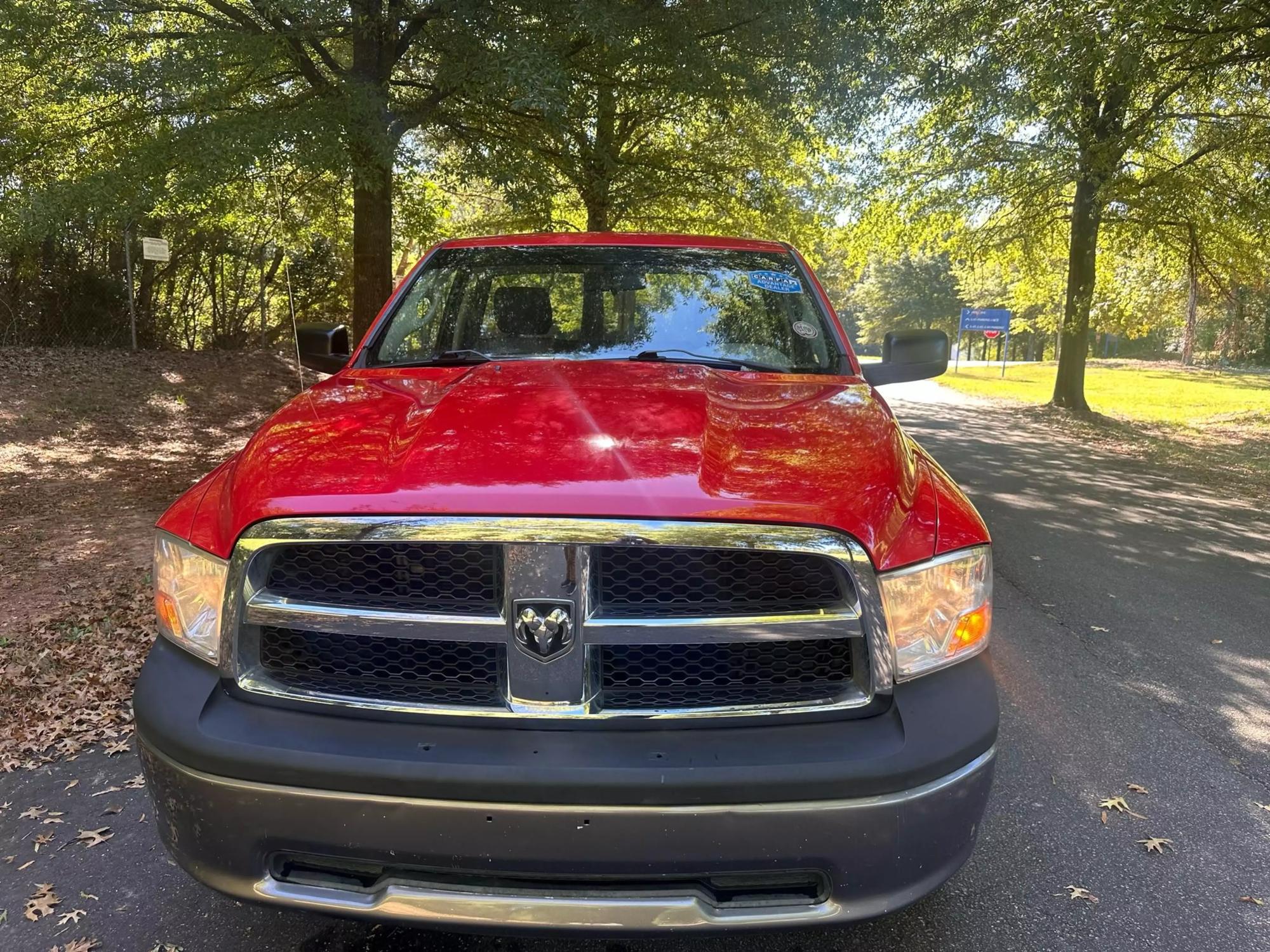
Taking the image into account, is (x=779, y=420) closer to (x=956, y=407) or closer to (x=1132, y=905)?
(x=1132, y=905)

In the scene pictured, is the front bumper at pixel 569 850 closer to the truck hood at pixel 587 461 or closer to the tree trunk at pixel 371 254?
the truck hood at pixel 587 461

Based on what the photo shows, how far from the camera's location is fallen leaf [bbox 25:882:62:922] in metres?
2.36

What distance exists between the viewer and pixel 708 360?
3090 millimetres

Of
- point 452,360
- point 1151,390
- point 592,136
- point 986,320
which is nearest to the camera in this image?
point 452,360

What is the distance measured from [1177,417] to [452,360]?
58.6 feet

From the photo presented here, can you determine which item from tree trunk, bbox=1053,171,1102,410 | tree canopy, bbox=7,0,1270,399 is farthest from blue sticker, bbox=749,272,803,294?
tree trunk, bbox=1053,171,1102,410

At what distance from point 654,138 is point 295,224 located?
6.28m

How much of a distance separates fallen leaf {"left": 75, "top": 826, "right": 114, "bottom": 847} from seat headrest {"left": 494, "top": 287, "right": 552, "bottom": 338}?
7.23 ft

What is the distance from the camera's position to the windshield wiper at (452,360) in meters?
3.06

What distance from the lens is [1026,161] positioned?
13.6 m

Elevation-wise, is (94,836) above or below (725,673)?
below

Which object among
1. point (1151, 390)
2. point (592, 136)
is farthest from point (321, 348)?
point (1151, 390)

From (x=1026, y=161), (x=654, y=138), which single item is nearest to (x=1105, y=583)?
(x=1026, y=161)

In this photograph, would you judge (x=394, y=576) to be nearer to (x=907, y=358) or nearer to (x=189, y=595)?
(x=189, y=595)
